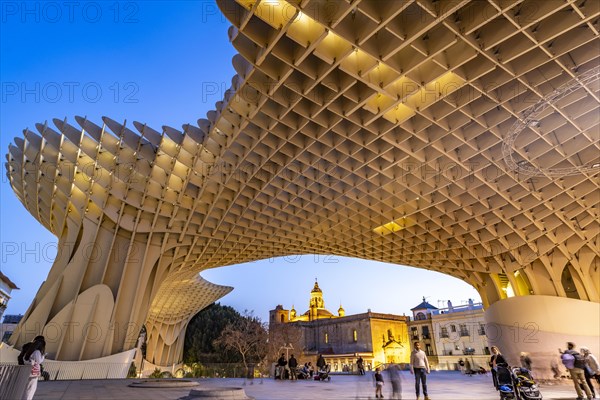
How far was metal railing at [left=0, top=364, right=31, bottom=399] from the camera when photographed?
7.56 meters

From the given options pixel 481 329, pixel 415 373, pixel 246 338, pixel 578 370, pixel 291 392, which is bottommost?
pixel 291 392

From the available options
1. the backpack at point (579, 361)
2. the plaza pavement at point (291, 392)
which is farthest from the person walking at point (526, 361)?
the backpack at point (579, 361)

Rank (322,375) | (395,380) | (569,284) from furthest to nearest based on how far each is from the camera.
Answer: (569,284)
(322,375)
(395,380)

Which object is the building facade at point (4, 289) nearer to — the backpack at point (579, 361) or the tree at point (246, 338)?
the tree at point (246, 338)

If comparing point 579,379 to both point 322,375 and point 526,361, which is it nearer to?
point 526,361

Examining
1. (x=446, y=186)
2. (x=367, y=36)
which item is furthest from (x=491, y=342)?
(x=367, y=36)

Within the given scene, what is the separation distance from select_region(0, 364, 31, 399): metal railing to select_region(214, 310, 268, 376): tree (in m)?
45.6

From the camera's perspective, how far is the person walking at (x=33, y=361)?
8.67m

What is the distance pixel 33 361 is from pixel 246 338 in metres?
49.4

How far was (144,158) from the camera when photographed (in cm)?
2175

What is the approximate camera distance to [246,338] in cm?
5491

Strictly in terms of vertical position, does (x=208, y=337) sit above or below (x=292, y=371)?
above

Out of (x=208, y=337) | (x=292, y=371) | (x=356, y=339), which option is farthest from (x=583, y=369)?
(x=356, y=339)

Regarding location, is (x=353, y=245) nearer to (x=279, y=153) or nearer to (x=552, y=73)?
(x=279, y=153)
